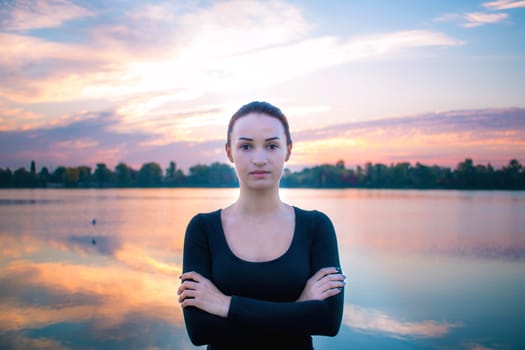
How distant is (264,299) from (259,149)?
78 centimetres

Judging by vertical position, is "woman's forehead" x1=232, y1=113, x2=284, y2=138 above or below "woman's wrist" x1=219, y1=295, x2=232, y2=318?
above

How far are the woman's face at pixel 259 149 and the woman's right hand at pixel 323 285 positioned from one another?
0.55 metres

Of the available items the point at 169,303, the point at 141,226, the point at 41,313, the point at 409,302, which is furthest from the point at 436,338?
the point at 141,226

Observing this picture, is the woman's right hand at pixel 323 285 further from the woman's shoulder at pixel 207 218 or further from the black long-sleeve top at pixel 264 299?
the woman's shoulder at pixel 207 218

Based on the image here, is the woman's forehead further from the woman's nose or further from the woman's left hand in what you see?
the woman's left hand

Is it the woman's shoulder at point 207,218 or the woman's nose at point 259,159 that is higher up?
the woman's nose at point 259,159

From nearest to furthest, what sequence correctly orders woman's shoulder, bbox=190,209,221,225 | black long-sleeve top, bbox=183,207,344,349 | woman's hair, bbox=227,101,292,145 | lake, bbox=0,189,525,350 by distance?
black long-sleeve top, bbox=183,207,344,349
woman's hair, bbox=227,101,292,145
woman's shoulder, bbox=190,209,221,225
lake, bbox=0,189,525,350

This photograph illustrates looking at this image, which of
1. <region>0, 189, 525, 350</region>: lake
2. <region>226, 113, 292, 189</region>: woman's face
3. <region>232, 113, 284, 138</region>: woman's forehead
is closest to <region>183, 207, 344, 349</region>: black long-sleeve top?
<region>226, 113, 292, 189</region>: woman's face

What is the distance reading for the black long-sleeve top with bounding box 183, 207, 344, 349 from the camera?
2.31 metres

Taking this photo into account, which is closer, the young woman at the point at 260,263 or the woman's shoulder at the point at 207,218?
the young woman at the point at 260,263

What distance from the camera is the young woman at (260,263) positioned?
92.1 inches

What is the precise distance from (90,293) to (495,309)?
405 inches

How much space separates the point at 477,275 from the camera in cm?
1571

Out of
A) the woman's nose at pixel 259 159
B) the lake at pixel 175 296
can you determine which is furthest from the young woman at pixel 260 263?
the lake at pixel 175 296
